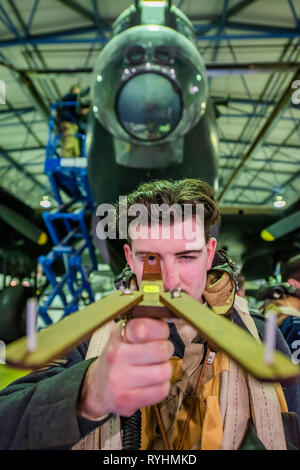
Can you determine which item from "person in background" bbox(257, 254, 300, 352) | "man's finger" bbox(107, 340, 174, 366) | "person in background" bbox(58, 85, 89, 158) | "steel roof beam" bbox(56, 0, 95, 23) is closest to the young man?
"man's finger" bbox(107, 340, 174, 366)

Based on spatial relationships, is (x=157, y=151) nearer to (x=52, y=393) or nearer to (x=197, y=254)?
(x=197, y=254)

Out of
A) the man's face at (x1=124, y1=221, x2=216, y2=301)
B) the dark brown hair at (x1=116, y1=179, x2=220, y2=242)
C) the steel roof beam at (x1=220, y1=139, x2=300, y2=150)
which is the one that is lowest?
the man's face at (x1=124, y1=221, x2=216, y2=301)

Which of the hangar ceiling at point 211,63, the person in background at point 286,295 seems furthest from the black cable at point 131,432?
the hangar ceiling at point 211,63

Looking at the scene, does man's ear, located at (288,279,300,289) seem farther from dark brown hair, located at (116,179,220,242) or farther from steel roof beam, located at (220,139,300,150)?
steel roof beam, located at (220,139,300,150)

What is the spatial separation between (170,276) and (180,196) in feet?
1.44

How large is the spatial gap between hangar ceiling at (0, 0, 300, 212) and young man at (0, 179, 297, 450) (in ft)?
6.14

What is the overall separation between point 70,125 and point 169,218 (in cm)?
406

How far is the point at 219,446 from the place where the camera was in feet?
3.10

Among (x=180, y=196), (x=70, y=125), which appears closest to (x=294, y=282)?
(x=180, y=196)

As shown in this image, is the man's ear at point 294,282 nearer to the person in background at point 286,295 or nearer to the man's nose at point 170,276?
the person in background at point 286,295

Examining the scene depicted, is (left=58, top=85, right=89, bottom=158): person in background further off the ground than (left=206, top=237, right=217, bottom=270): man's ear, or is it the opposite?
(left=58, top=85, right=89, bottom=158): person in background

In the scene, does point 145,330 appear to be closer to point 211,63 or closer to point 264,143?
point 211,63

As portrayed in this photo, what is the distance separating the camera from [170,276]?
1.04m

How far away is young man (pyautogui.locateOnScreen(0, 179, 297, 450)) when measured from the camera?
0.65m
